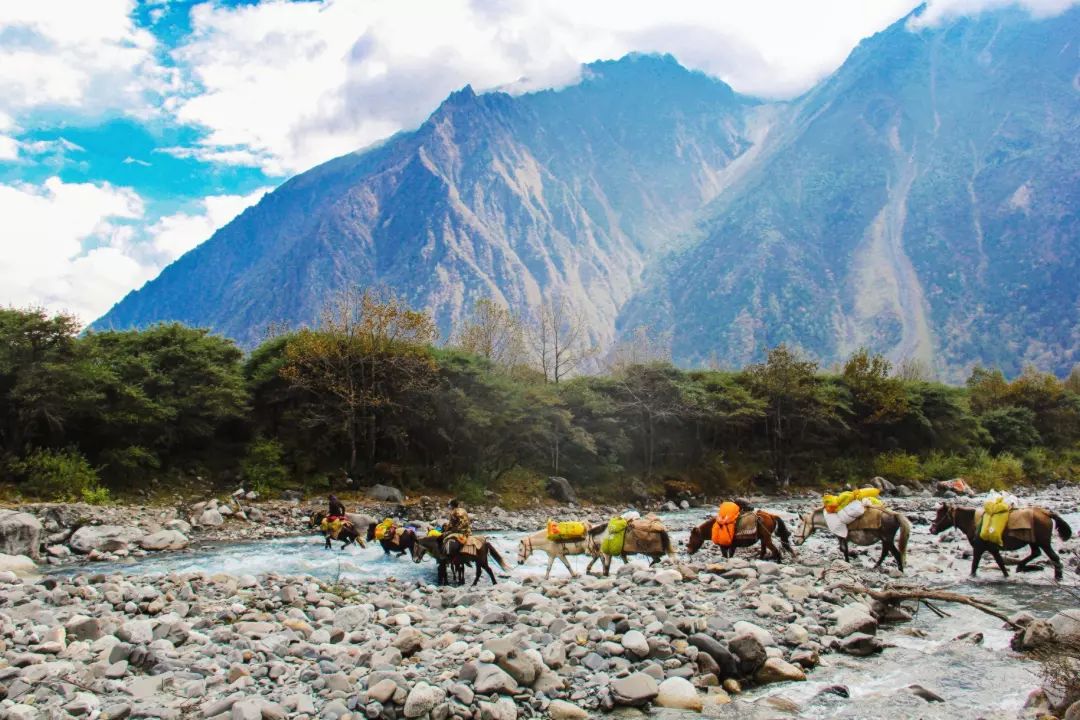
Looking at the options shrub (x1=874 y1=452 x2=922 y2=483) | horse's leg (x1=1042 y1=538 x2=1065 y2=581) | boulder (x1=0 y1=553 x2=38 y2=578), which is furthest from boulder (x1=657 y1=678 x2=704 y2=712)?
shrub (x1=874 y1=452 x2=922 y2=483)

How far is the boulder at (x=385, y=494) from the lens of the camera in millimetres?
29087

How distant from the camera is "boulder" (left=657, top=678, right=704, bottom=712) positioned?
7410mm

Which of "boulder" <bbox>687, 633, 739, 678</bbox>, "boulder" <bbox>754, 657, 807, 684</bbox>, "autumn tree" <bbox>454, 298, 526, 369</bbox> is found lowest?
"boulder" <bbox>754, 657, 807, 684</bbox>

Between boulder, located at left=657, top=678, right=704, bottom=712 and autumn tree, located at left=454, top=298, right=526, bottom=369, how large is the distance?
38.2 metres

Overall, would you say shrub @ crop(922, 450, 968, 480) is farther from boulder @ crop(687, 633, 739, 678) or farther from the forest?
boulder @ crop(687, 633, 739, 678)

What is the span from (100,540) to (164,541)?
1.61 meters

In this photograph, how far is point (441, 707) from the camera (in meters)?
6.77

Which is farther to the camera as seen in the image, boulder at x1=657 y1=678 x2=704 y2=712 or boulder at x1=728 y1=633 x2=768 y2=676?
boulder at x1=728 y1=633 x2=768 y2=676

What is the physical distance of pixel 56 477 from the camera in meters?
23.9

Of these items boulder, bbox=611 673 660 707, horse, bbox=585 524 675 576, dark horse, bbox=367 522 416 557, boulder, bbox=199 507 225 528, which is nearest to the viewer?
boulder, bbox=611 673 660 707

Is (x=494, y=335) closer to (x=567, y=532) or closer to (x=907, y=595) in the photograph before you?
(x=567, y=532)

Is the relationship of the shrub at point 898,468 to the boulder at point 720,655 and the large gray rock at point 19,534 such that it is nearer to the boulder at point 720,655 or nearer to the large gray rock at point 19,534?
the boulder at point 720,655

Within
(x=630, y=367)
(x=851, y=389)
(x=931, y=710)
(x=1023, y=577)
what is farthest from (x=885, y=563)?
(x=851, y=389)

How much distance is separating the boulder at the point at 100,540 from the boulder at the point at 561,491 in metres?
19.1
